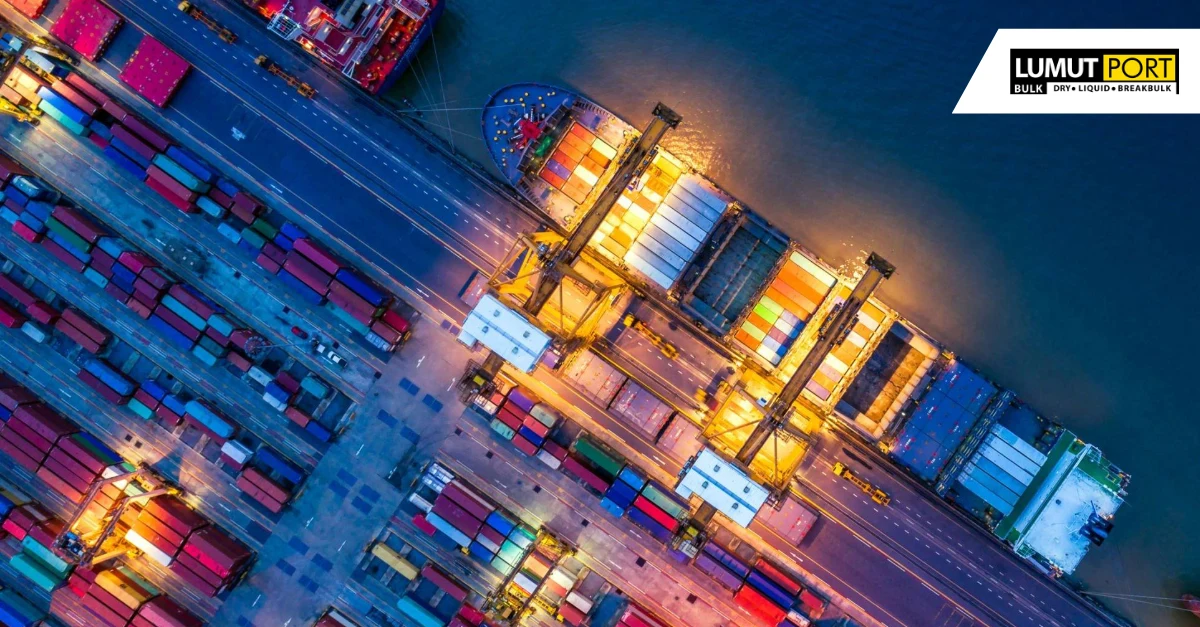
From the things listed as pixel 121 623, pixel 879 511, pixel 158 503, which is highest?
pixel 879 511

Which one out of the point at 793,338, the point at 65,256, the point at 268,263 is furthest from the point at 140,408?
the point at 793,338

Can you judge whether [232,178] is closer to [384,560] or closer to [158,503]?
[158,503]

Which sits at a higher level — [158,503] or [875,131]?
[875,131]

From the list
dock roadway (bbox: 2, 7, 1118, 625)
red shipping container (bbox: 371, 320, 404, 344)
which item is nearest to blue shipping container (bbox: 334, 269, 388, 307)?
red shipping container (bbox: 371, 320, 404, 344)

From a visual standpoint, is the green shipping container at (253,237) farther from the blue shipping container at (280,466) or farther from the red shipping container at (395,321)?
the blue shipping container at (280,466)

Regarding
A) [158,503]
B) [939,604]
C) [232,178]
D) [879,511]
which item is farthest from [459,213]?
[939,604]

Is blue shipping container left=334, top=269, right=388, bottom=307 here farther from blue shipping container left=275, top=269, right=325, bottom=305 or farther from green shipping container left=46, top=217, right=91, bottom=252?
green shipping container left=46, top=217, right=91, bottom=252
